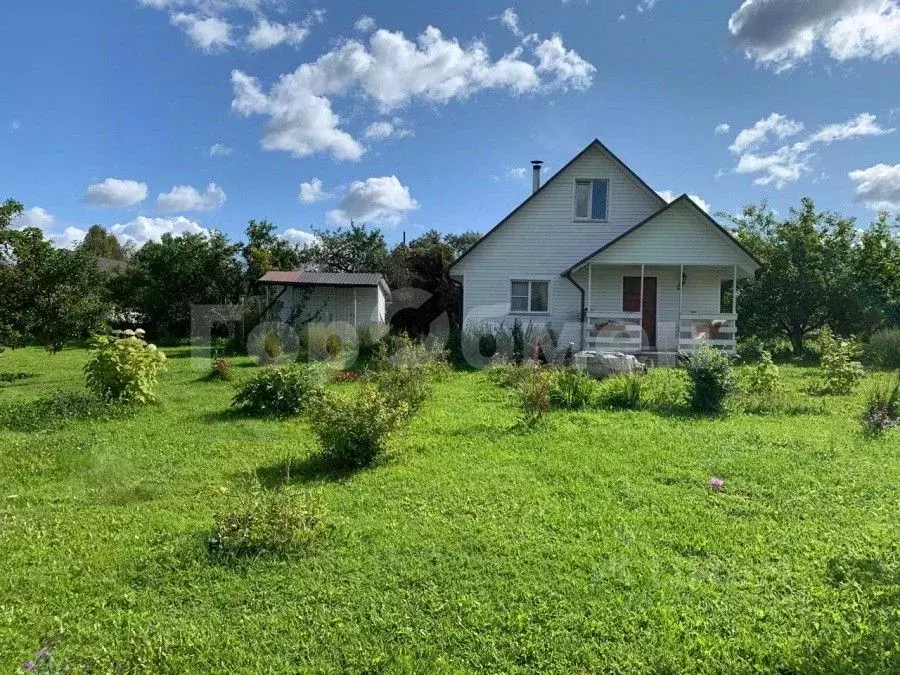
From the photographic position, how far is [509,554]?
13.5ft

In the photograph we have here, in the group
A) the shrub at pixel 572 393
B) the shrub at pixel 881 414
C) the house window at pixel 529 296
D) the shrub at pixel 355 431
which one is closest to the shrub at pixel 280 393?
the shrub at pixel 355 431

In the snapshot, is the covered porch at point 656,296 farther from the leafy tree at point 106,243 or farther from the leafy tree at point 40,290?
the leafy tree at point 106,243

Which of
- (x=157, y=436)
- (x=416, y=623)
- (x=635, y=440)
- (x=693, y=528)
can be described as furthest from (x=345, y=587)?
(x=157, y=436)

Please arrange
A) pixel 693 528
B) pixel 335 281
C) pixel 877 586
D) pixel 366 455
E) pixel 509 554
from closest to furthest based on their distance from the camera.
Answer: pixel 877 586 → pixel 509 554 → pixel 693 528 → pixel 366 455 → pixel 335 281

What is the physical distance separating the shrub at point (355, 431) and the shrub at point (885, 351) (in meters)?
14.5

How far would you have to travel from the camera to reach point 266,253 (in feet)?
98.4

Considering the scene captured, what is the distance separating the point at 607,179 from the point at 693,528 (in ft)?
50.7

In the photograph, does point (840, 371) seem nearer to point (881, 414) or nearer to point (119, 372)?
point (881, 414)

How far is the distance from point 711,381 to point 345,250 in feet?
103

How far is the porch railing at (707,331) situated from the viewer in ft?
52.2

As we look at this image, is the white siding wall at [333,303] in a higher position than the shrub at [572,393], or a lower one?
higher

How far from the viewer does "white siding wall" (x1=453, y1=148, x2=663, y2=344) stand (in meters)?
18.1

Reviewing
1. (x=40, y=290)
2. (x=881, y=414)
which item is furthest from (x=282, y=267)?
(x=881, y=414)

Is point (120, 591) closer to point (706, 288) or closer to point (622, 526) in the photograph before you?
point (622, 526)
